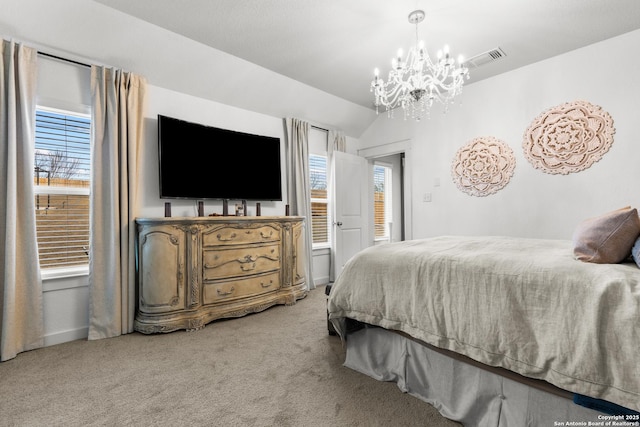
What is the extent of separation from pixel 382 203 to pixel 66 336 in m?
5.21

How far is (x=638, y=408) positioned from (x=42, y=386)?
2919mm

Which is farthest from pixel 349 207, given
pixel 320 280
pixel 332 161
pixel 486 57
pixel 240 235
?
pixel 486 57

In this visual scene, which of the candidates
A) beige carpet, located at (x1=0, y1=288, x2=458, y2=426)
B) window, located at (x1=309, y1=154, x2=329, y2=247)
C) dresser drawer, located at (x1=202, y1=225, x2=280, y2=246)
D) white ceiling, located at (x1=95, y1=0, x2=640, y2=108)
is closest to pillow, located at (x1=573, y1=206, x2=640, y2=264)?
beige carpet, located at (x1=0, y1=288, x2=458, y2=426)

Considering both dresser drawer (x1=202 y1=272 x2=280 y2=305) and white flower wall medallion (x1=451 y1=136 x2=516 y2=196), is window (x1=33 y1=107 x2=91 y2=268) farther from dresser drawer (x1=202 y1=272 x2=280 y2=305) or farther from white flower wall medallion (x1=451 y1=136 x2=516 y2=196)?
white flower wall medallion (x1=451 y1=136 x2=516 y2=196)

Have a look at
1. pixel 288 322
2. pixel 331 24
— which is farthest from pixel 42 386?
pixel 331 24

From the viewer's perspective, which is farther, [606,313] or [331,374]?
[331,374]

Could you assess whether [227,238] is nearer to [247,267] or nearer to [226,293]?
[247,267]

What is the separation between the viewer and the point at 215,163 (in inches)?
131

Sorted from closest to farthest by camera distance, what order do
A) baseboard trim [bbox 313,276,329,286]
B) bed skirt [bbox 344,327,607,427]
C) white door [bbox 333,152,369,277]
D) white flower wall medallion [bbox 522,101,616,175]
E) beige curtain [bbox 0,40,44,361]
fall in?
bed skirt [bbox 344,327,607,427] < beige curtain [bbox 0,40,44,361] < white flower wall medallion [bbox 522,101,616,175] < baseboard trim [bbox 313,276,329,286] < white door [bbox 333,152,369,277]

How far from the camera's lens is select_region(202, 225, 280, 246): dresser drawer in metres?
2.90

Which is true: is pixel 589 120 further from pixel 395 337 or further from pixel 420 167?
pixel 395 337

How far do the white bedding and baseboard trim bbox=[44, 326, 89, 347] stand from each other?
244 cm

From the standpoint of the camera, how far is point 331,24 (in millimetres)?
2717

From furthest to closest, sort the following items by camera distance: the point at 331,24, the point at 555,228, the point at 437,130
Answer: the point at 437,130, the point at 555,228, the point at 331,24
